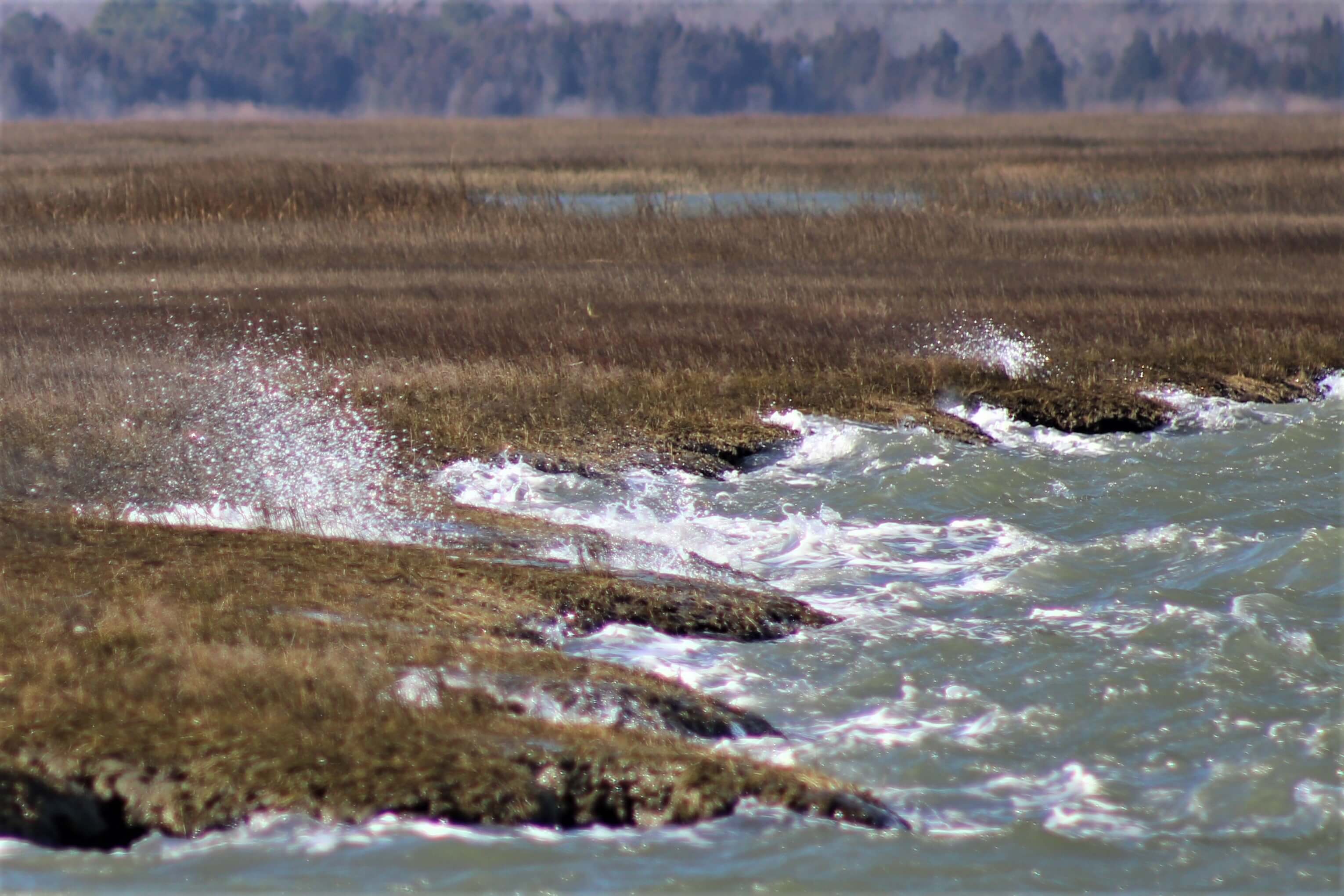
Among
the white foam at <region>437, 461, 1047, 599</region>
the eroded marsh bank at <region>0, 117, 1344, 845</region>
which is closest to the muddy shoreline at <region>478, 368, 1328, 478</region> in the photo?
the eroded marsh bank at <region>0, 117, 1344, 845</region>

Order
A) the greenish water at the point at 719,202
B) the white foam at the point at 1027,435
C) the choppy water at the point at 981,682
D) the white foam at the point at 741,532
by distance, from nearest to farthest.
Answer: the choppy water at the point at 981,682
the white foam at the point at 741,532
the white foam at the point at 1027,435
the greenish water at the point at 719,202

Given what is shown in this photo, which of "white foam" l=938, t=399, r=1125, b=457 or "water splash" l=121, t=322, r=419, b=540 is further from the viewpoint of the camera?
"white foam" l=938, t=399, r=1125, b=457

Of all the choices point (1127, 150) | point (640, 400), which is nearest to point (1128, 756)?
point (640, 400)

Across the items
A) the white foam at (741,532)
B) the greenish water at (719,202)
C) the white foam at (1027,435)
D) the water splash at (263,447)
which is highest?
the greenish water at (719,202)

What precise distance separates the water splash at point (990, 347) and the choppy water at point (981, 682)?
9.49 ft

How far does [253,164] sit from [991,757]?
24586 millimetres

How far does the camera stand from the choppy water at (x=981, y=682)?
5.13 m

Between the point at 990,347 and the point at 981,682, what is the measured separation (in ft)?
31.4

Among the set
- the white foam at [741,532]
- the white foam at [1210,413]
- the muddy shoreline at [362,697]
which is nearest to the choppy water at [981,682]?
the white foam at [741,532]

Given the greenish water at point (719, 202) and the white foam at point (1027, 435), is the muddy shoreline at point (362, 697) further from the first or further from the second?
the greenish water at point (719, 202)

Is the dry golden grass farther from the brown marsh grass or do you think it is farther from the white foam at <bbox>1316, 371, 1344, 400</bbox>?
the white foam at <bbox>1316, 371, 1344, 400</bbox>

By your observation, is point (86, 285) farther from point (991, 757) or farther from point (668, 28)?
point (668, 28)

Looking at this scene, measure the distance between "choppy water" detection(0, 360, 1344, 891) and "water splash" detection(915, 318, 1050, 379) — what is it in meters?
2.89

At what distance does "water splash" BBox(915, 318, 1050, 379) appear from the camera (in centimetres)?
1527
